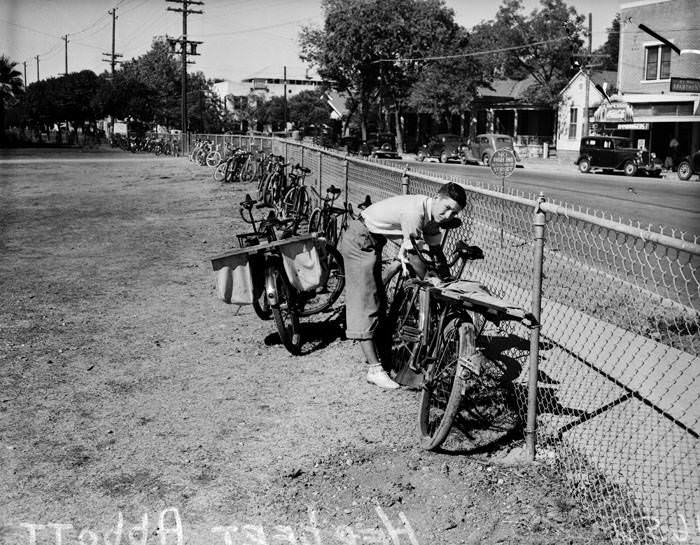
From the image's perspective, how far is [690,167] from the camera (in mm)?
28531

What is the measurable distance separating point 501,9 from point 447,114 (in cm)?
1170

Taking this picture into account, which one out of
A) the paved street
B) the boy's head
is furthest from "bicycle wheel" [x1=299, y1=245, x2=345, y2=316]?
the paved street

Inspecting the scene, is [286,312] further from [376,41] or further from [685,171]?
[376,41]

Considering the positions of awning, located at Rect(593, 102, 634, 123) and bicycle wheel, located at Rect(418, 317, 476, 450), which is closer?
bicycle wheel, located at Rect(418, 317, 476, 450)

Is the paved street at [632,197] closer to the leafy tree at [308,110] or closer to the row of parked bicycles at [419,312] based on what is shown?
the row of parked bicycles at [419,312]

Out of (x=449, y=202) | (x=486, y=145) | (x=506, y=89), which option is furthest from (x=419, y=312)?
(x=506, y=89)

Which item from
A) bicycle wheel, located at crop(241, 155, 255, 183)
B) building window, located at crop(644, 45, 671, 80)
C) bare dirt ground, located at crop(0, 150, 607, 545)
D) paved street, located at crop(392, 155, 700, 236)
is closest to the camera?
bare dirt ground, located at crop(0, 150, 607, 545)

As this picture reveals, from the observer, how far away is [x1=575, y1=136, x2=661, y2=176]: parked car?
31.5m

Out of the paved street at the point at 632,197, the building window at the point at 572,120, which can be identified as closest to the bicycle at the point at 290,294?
the paved street at the point at 632,197

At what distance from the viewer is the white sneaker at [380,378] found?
5.42 meters

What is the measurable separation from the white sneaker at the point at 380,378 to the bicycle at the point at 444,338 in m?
0.07

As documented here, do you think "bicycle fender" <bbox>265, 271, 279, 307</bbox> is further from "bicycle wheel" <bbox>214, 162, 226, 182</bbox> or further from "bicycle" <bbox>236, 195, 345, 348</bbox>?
"bicycle wheel" <bbox>214, 162, 226, 182</bbox>

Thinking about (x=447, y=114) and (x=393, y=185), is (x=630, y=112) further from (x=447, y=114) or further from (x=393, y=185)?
(x=393, y=185)

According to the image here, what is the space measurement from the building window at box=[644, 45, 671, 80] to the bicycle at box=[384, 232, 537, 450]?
3703 cm
